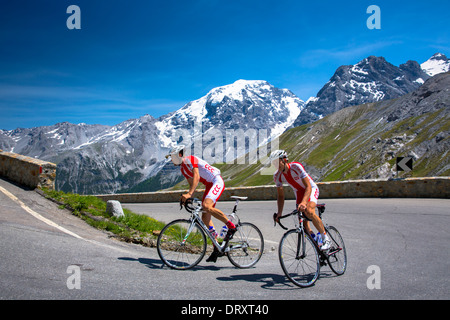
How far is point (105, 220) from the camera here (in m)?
9.33

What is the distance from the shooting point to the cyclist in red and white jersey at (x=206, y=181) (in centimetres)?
655

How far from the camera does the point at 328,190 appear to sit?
868 inches

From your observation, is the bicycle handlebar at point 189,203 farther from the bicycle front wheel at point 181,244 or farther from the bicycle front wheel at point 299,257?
the bicycle front wheel at point 299,257

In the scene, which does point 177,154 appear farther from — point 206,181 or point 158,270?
point 158,270

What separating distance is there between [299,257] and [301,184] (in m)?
1.35

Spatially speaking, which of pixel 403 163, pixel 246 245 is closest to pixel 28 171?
pixel 246 245

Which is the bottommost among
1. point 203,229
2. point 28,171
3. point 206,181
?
point 203,229

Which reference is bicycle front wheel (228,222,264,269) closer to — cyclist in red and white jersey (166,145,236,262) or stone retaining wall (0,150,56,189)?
cyclist in red and white jersey (166,145,236,262)

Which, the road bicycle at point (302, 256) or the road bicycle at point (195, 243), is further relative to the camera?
the road bicycle at point (195, 243)

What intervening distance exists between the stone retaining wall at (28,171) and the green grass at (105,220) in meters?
0.81

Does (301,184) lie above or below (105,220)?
above

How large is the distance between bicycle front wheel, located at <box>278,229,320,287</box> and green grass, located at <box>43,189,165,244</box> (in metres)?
3.74

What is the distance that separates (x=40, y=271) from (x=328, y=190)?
19224 millimetres

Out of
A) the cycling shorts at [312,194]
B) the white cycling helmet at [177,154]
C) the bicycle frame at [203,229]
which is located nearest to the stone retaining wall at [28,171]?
the white cycling helmet at [177,154]
